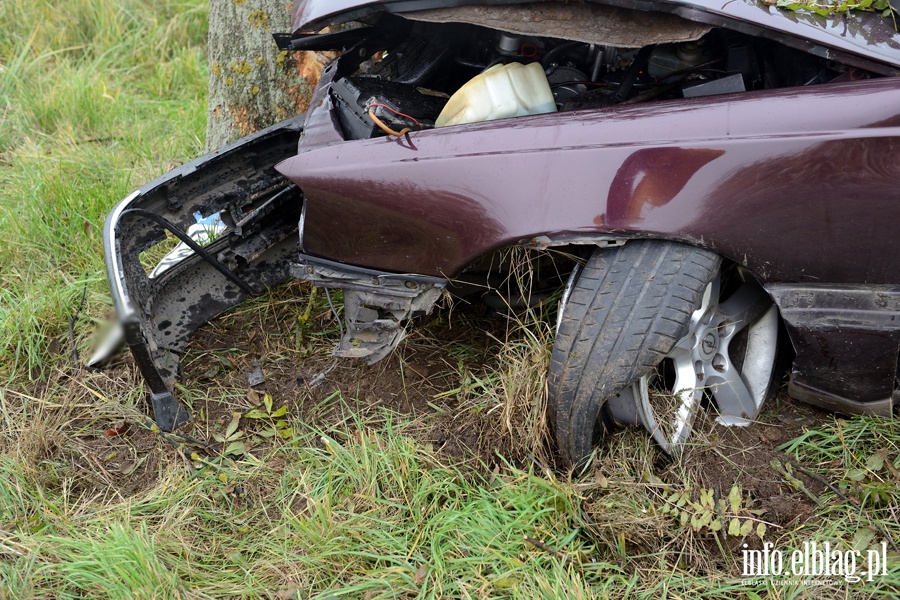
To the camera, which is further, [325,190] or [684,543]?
[325,190]

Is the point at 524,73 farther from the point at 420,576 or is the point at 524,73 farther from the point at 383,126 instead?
the point at 420,576

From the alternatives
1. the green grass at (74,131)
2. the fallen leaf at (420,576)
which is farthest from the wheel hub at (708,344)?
the green grass at (74,131)

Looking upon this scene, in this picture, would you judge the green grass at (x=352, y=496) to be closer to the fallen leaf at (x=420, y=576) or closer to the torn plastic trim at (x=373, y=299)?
the fallen leaf at (x=420, y=576)

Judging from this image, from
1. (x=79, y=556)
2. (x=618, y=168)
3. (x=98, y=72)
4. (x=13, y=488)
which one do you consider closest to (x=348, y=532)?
(x=79, y=556)

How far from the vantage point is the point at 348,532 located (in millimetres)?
2227

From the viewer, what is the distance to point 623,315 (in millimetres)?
2076

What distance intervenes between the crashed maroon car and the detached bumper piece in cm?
1

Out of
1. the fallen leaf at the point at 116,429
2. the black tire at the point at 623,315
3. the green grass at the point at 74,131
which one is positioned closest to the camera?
the black tire at the point at 623,315

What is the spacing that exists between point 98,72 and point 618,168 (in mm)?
3990

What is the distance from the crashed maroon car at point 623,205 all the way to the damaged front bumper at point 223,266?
11 millimetres

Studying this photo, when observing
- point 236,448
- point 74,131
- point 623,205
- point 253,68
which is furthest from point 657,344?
point 74,131

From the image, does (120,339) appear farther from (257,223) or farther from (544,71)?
(544,71)

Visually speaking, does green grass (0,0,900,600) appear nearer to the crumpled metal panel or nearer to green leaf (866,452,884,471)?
green leaf (866,452,884,471)

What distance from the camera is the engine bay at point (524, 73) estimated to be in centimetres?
242
